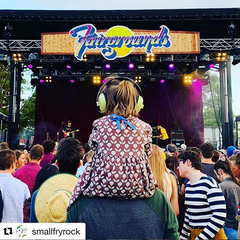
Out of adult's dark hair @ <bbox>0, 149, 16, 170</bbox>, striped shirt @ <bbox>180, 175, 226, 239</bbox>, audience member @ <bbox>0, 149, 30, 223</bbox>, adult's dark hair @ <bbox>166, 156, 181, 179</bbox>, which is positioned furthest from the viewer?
adult's dark hair @ <bbox>166, 156, 181, 179</bbox>

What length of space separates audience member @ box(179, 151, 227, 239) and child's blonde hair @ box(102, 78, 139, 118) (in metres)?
1.21

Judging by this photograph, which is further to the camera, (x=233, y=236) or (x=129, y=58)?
(x=129, y=58)

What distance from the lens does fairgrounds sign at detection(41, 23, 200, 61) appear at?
11609 millimetres

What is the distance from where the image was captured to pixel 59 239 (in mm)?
1390

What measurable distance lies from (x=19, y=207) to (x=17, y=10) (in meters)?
11.5

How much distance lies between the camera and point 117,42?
456 inches

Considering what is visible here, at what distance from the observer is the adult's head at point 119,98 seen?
61.2 inches

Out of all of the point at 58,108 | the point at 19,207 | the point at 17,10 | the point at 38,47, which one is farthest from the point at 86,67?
the point at 19,207

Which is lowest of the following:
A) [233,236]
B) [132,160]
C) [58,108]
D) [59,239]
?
[233,236]

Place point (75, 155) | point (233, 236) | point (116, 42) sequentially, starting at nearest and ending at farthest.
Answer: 1. point (75, 155)
2. point (233, 236)
3. point (116, 42)

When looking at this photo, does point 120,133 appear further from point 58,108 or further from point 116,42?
point 58,108
